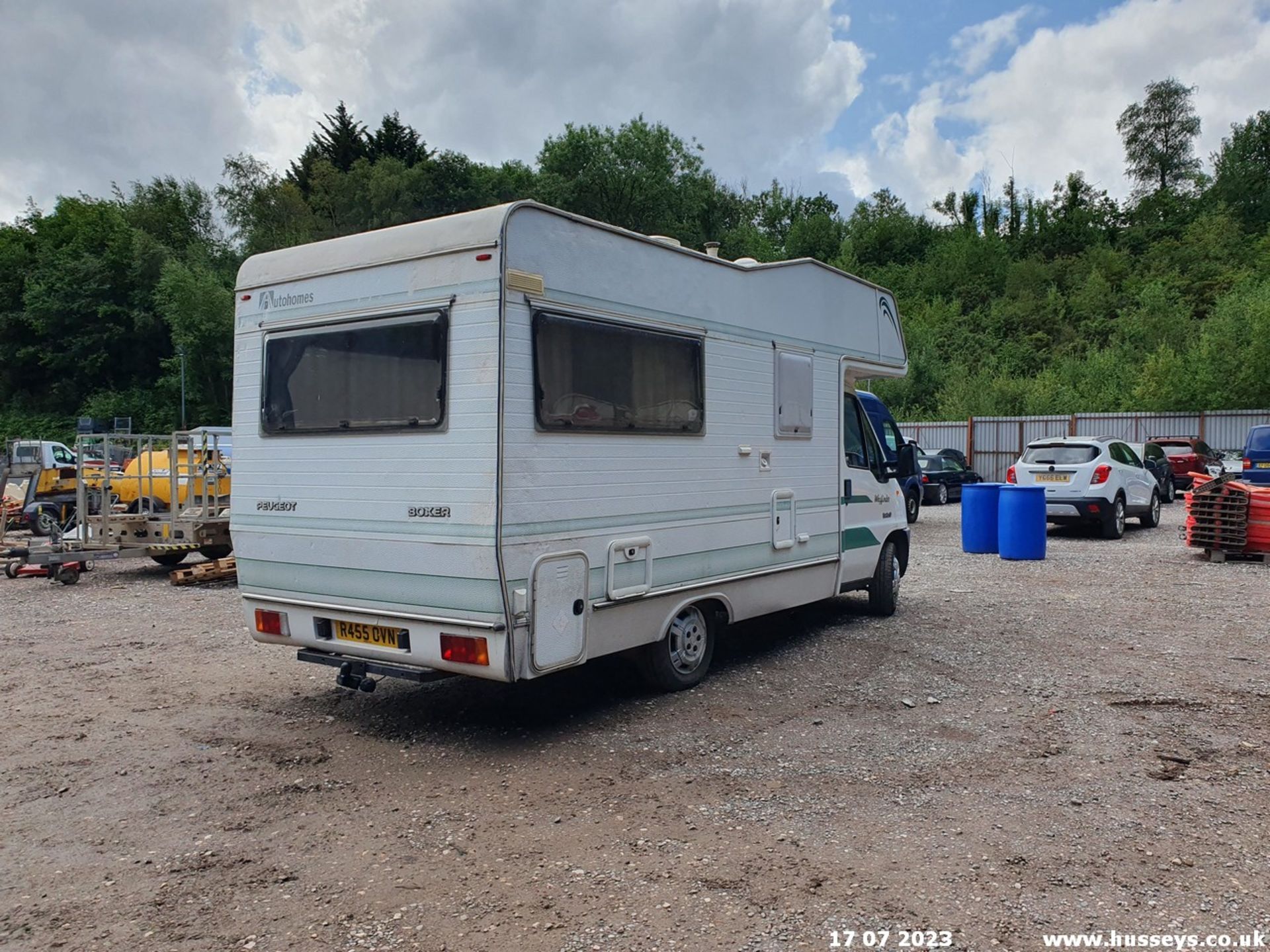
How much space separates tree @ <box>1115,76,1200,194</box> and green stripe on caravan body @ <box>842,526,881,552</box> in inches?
2372

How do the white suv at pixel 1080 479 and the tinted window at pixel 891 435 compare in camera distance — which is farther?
the white suv at pixel 1080 479

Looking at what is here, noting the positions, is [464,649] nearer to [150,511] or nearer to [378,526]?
[378,526]

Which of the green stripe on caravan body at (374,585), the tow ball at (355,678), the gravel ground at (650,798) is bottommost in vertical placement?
the gravel ground at (650,798)

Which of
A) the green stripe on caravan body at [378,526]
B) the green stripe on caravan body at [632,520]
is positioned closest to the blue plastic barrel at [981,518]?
the green stripe on caravan body at [632,520]

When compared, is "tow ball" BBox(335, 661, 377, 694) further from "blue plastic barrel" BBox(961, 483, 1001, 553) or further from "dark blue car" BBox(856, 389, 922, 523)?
"blue plastic barrel" BBox(961, 483, 1001, 553)

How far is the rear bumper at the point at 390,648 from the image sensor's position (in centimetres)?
493

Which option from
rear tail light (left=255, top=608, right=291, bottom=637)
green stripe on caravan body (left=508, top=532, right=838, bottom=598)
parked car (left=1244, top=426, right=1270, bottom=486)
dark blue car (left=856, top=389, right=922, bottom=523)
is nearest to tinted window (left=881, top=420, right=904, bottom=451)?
dark blue car (left=856, top=389, right=922, bottom=523)

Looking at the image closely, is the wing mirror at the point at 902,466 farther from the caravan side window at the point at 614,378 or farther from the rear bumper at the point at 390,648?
the rear bumper at the point at 390,648

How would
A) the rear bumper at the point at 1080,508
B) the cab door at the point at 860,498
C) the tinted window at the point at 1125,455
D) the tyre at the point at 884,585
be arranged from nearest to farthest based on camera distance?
1. the cab door at the point at 860,498
2. the tyre at the point at 884,585
3. the rear bumper at the point at 1080,508
4. the tinted window at the point at 1125,455

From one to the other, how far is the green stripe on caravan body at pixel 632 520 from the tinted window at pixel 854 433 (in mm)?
949

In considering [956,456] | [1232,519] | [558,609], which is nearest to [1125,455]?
[1232,519]

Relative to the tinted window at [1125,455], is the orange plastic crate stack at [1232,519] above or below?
below

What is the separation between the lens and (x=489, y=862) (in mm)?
3930

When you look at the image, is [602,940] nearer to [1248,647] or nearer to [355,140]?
[1248,647]
